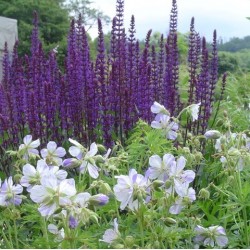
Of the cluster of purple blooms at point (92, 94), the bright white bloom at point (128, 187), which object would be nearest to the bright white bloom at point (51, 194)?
the bright white bloom at point (128, 187)

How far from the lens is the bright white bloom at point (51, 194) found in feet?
4.06

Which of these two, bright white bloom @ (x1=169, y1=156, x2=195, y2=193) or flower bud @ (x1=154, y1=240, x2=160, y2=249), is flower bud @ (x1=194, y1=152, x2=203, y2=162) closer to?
bright white bloom @ (x1=169, y1=156, x2=195, y2=193)

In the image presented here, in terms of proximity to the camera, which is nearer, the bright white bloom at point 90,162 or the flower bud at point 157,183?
the flower bud at point 157,183

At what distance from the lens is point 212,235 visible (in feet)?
5.04

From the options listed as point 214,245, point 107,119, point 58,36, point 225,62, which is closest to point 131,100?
point 107,119

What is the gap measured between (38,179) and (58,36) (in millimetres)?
12785

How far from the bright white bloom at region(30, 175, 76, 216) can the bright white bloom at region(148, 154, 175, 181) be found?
Answer: 311mm

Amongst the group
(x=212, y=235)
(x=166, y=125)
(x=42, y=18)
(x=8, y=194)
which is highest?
(x=42, y=18)

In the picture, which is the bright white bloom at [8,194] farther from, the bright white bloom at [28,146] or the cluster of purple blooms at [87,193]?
the bright white bloom at [28,146]

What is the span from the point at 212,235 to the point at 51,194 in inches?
18.5

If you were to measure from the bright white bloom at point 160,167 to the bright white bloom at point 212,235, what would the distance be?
0.50 feet

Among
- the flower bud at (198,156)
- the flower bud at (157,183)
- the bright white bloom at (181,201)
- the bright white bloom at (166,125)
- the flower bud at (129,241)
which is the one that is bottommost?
the flower bud at (129,241)

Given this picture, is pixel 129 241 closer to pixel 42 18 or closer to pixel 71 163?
pixel 71 163

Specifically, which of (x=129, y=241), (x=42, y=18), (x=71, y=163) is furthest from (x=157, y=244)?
(x=42, y=18)
